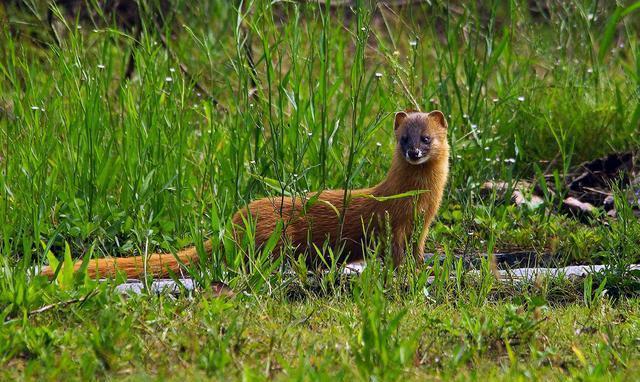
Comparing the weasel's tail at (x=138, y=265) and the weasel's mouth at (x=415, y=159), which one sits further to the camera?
the weasel's mouth at (x=415, y=159)

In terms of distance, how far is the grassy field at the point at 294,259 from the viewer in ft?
11.0

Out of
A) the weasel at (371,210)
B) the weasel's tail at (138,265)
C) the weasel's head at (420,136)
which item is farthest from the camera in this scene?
the weasel's head at (420,136)

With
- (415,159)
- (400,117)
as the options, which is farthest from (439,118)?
(415,159)

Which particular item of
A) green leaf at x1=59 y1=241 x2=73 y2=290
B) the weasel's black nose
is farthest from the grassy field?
the weasel's black nose

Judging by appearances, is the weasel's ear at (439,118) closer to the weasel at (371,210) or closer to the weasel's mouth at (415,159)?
the weasel at (371,210)

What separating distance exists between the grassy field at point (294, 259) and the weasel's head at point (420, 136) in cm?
15

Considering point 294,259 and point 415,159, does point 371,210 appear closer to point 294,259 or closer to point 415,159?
point 415,159

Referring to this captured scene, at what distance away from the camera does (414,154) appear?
493 centimetres

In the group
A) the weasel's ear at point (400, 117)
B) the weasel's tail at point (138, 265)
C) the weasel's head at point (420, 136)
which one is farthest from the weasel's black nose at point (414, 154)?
the weasel's tail at point (138, 265)

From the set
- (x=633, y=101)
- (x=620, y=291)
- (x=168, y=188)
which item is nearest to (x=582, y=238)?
(x=620, y=291)

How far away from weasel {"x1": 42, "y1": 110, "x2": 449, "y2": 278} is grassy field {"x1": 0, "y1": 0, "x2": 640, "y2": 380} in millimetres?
141

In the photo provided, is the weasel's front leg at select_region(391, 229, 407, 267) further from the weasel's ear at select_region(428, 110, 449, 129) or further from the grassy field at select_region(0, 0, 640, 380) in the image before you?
the weasel's ear at select_region(428, 110, 449, 129)

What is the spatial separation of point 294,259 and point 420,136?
1.06 metres

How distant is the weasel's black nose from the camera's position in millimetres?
4934
